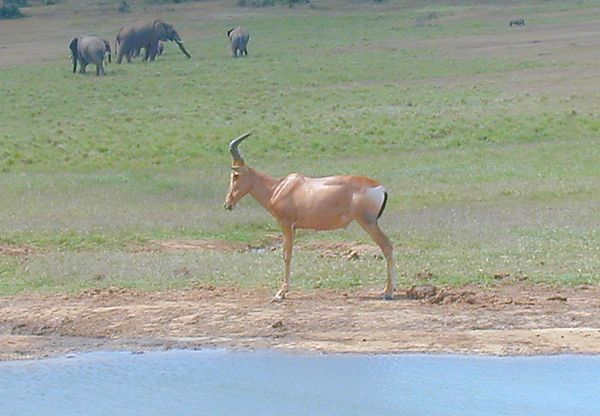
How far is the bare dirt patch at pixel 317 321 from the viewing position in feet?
38.3

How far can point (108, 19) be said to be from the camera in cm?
7225

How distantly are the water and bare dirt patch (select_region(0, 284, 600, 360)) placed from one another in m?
0.26

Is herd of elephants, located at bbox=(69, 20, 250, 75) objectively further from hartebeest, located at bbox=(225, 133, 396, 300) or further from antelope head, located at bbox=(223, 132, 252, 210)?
hartebeest, located at bbox=(225, 133, 396, 300)

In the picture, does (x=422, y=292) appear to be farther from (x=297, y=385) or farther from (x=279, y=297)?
(x=297, y=385)

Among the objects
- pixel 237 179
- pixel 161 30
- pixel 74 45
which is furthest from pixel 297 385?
pixel 161 30

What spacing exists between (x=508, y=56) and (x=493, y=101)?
12465 mm

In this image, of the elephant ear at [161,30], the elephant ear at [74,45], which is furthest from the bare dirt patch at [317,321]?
the elephant ear at [161,30]

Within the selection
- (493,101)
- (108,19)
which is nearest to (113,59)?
(108,19)

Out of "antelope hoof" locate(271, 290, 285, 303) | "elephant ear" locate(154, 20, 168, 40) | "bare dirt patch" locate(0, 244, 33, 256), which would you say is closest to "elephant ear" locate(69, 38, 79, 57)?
"elephant ear" locate(154, 20, 168, 40)

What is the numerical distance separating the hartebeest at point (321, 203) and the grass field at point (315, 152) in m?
0.78

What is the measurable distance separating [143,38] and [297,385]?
43647 millimetres

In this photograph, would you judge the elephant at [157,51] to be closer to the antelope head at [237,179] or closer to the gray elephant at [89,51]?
the gray elephant at [89,51]

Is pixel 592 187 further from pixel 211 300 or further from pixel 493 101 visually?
pixel 493 101

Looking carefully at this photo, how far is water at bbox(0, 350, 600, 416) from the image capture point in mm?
10445
